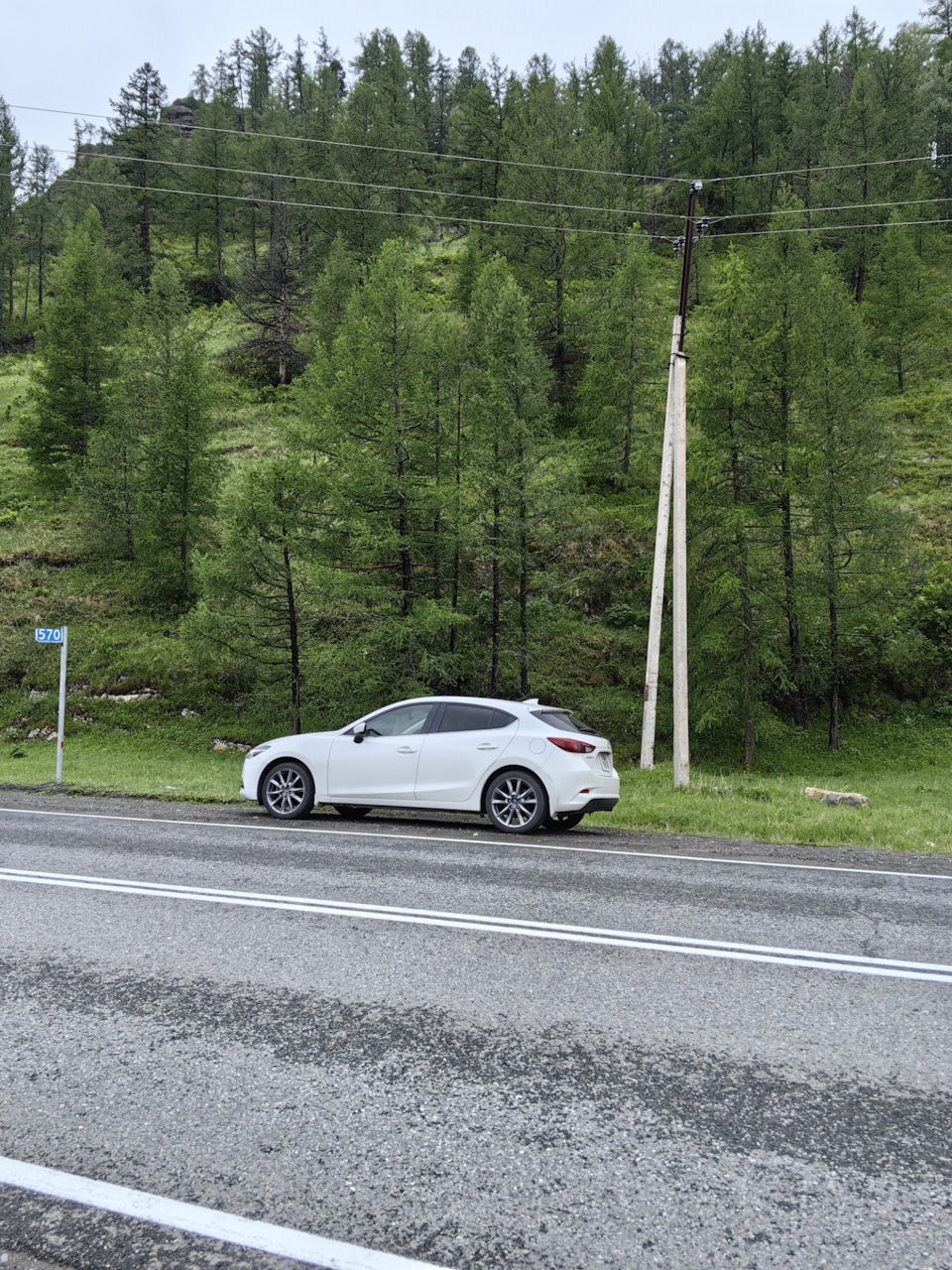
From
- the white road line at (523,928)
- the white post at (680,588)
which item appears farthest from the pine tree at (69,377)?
the white road line at (523,928)

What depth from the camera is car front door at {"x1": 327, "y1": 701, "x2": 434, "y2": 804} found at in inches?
427

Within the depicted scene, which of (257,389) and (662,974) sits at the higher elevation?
(257,389)

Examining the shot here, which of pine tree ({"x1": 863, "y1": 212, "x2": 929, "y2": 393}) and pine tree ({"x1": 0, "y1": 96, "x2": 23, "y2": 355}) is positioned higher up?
pine tree ({"x1": 0, "y1": 96, "x2": 23, "y2": 355})

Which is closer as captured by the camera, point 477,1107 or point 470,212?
point 477,1107

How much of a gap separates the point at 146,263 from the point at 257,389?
17.7m

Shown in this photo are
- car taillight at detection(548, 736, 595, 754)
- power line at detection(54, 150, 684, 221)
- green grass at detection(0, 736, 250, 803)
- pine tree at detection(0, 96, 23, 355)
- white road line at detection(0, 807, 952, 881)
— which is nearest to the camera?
white road line at detection(0, 807, 952, 881)

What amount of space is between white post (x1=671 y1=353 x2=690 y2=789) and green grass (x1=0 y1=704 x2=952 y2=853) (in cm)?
62

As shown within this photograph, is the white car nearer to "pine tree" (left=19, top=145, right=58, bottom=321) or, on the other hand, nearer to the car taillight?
the car taillight

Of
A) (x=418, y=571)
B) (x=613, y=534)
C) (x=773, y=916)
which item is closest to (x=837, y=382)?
(x=613, y=534)

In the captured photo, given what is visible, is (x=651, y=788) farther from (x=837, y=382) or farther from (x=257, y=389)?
(x=257, y=389)

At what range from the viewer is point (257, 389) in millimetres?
42969

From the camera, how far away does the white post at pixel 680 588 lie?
14.3 meters

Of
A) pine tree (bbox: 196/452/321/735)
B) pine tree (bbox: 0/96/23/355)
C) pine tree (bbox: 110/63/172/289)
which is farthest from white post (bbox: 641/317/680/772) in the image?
pine tree (bbox: 0/96/23/355)

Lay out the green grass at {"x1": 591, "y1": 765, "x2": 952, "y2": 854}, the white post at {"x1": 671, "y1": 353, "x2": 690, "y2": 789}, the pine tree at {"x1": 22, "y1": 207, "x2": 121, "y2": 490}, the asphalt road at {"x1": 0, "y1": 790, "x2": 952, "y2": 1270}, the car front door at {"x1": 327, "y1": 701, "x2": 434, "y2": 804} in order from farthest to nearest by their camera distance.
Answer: the pine tree at {"x1": 22, "y1": 207, "x2": 121, "y2": 490}
the white post at {"x1": 671, "y1": 353, "x2": 690, "y2": 789}
the car front door at {"x1": 327, "y1": 701, "x2": 434, "y2": 804}
the green grass at {"x1": 591, "y1": 765, "x2": 952, "y2": 854}
the asphalt road at {"x1": 0, "y1": 790, "x2": 952, "y2": 1270}
